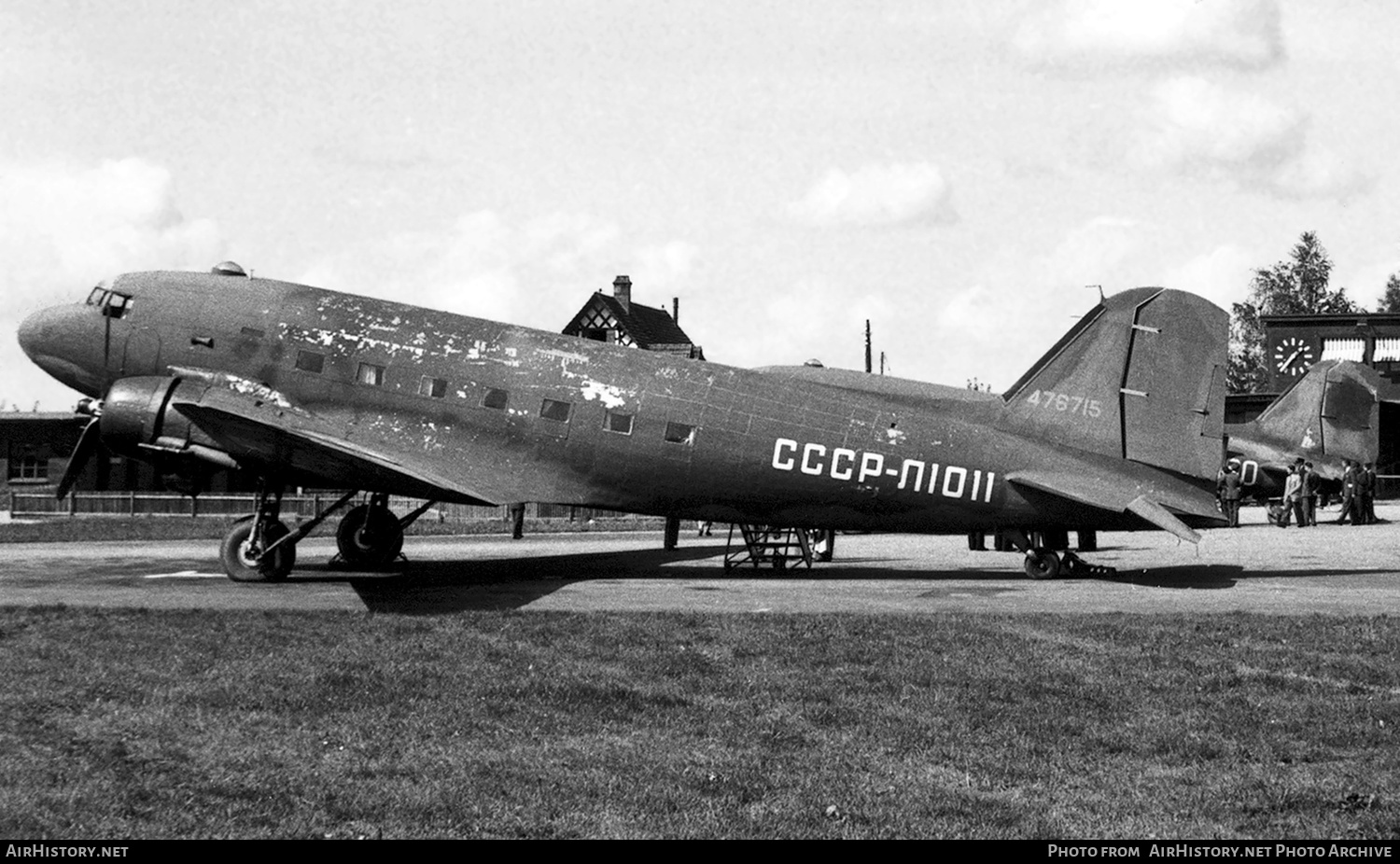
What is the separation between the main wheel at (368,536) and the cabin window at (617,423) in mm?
5369

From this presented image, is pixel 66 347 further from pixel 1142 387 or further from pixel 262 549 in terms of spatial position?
pixel 1142 387

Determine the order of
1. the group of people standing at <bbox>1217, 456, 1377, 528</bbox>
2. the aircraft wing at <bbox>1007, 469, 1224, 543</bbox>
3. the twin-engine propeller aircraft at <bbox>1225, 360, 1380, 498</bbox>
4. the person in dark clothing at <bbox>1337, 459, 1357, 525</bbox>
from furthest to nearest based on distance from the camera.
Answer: the twin-engine propeller aircraft at <bbox>1225, 360, 1380, 498</bbox>, the person in dark clothing at <bbox>1337, 459, 1357, 525</bbox>, the group of people standing at <bbox>1217, 456, 1377, 528</bbox>, the aircraft wing at <bbox>1007, 469, 1224, 543</bbox>

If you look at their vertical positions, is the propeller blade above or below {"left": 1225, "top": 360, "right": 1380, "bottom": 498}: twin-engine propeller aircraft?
below

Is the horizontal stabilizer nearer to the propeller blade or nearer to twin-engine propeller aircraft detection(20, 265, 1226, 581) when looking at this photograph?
twin-engine propeller aircraft detection(20, 265, 1226, 581)

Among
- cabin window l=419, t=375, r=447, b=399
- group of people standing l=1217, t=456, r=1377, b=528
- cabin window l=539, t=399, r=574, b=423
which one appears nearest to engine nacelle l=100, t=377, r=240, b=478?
cabin window l=419, t=375, r=447, b=399

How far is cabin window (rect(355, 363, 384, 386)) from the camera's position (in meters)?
23.6

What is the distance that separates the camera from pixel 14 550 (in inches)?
1240

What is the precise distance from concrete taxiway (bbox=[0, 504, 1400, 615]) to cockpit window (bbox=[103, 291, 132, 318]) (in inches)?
191

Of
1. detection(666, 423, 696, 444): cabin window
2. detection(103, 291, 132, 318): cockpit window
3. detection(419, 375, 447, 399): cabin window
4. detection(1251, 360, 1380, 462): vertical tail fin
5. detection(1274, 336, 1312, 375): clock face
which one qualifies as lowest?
detection(666, 423, 696, 444): cabin window

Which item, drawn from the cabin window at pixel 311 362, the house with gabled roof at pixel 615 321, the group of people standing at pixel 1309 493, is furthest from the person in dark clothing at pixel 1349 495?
the house with gabled roof at pixel 615 321

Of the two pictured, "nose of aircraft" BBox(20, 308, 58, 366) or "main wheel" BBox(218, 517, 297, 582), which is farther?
"nose of aircraft" BBox(20, 308, 58, 366)

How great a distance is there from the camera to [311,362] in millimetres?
23578

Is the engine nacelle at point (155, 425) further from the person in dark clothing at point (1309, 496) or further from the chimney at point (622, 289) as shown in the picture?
the chimney at point (622, 289)
